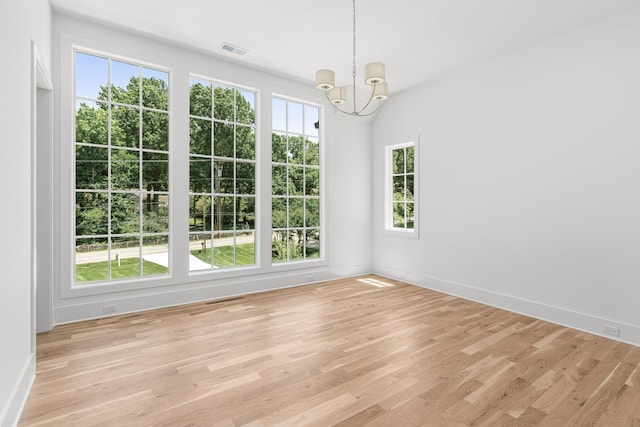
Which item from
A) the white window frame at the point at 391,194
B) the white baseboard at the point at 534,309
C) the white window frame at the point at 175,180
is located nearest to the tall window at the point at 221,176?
the white window frame at the point at 175,180

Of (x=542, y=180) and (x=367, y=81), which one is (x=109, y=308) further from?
(x=542, y=180)

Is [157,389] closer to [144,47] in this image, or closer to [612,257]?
[144,47]

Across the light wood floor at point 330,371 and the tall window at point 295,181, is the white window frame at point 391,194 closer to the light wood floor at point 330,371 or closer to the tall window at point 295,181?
the tall window at point 295,181

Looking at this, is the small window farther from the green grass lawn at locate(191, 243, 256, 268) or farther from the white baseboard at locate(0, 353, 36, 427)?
the white baseboard at locate(0, 353, 36, 427)

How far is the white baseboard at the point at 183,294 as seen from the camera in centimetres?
344

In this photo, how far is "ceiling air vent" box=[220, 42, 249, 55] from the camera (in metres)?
3.92

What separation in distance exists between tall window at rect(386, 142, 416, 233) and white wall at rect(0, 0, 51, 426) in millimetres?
4575

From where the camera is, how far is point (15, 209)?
1987 mm

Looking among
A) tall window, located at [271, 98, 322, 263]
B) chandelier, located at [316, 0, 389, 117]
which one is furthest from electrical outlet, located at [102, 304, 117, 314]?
chandelier, located at [316, 0, 389, 117]

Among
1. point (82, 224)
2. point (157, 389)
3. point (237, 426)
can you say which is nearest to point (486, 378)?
point (237, 426)

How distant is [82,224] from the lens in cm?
368

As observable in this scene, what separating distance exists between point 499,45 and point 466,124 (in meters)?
0.99

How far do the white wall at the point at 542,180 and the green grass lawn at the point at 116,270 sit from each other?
3755 mm

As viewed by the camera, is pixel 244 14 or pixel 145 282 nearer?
pixel 244 14
